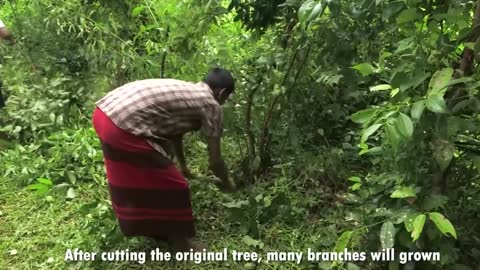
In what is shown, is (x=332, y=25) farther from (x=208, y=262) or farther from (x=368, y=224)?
(x=208, y=262)

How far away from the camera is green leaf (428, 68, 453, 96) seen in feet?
4.54

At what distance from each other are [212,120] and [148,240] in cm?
80

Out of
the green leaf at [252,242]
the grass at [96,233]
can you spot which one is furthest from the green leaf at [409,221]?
the green leaf at [252,242]

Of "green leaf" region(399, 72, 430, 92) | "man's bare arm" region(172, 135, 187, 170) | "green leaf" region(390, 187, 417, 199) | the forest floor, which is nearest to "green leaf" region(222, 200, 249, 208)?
the forest floor

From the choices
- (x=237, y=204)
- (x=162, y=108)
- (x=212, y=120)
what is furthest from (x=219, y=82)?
(x=237, y=204)

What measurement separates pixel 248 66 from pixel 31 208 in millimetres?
1610

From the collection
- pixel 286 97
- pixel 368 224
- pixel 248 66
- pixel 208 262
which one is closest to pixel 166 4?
pixel 248 66

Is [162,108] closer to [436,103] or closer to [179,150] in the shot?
[179,150]

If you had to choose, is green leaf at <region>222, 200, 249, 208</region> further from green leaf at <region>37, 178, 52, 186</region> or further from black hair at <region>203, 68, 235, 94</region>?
green leaf at <region>37, 178, 52, 186</region>

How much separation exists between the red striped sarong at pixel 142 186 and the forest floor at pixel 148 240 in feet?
0.64

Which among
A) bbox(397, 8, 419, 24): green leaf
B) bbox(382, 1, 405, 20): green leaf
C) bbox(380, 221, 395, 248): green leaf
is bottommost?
bbox(380, 221, 395, 248): green leaf

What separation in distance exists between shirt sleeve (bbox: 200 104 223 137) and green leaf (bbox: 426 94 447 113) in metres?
1.23

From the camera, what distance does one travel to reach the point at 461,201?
2.18 meters

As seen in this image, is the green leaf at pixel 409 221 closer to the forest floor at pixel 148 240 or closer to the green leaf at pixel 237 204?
the forest floor at pixel 148 240
